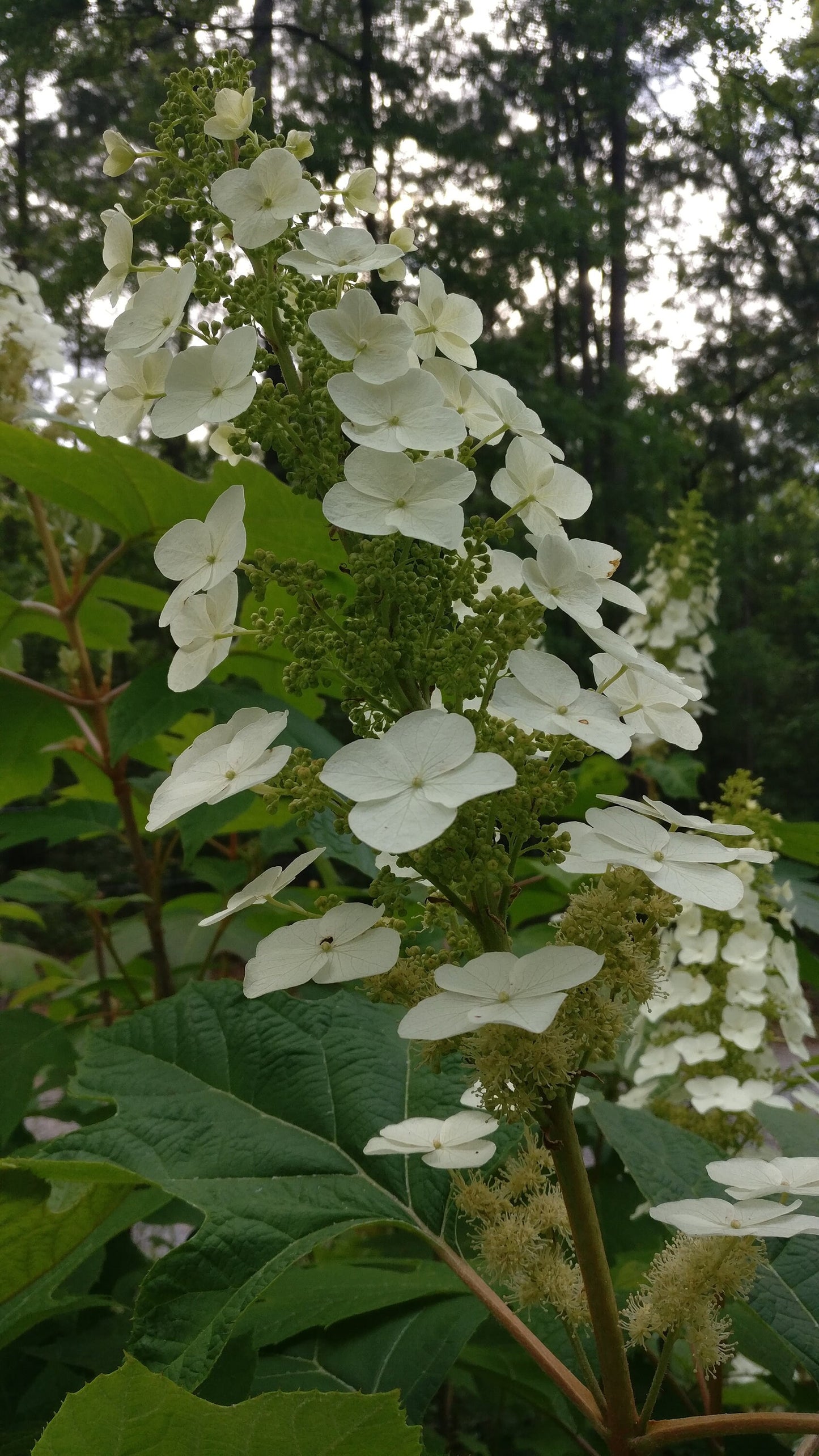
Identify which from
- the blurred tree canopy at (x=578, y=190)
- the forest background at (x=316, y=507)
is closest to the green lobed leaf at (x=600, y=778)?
the forest background at (x=316, y=507)

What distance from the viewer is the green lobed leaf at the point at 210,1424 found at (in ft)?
1.68

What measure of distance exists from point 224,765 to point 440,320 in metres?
0.37

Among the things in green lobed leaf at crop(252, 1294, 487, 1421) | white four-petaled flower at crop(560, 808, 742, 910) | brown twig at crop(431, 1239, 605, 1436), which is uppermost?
white four-petaled flower at crop(560, 808, 742, 910)

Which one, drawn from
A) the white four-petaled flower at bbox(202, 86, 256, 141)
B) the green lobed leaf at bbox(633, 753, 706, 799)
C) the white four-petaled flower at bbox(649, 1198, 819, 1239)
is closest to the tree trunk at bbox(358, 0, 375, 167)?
the green lobed leaf at bbox(633, 753, 706, 799)

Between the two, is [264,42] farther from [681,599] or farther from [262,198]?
[262,198]

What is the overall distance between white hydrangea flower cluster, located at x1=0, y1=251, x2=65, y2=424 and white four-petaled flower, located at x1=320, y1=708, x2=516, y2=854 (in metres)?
1.48

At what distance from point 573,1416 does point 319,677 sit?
721mm

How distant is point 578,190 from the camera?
27.2ft

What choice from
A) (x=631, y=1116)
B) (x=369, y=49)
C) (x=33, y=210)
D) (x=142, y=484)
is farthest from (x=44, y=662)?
(x=631, y=1116)

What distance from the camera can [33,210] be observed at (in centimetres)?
815

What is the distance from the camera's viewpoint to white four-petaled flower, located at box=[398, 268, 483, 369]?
28.5 inches

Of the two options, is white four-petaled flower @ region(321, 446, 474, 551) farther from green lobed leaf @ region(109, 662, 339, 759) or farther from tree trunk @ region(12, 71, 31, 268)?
tree trunk @ region(12, 71, 31, 268)

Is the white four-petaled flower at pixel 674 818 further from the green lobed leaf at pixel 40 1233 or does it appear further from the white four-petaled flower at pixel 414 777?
the green lobed leaf at pixel 40 1233

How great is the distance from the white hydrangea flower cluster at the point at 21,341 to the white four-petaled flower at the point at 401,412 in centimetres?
136
